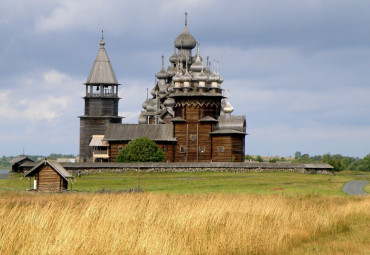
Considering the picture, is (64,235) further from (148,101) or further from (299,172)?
(148,101)

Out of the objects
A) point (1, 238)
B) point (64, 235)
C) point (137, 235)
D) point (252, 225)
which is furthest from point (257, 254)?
point (1, 238)

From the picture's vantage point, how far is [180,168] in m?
69.0

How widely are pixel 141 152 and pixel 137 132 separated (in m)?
8.09

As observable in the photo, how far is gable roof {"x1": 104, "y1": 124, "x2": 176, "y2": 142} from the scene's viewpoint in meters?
79.8

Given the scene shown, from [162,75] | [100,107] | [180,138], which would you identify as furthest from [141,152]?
[162,75]

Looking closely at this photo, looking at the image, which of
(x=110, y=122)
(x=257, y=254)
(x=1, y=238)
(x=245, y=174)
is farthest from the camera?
(x=110, y=122)

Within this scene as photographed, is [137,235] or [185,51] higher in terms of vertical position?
[185,51]

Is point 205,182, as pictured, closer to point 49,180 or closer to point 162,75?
point 49,180

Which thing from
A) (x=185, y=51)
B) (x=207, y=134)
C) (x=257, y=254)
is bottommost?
(x=257, y=254)

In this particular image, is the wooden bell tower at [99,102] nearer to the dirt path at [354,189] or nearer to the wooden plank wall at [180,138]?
the wooden plank wall at [180,138]

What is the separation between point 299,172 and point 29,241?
55.1 metres

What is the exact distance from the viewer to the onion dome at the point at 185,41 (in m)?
90.8

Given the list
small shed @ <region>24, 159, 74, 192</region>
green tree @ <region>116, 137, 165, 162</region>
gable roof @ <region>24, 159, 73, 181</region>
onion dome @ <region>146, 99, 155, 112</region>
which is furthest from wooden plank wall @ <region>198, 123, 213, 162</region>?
gable roof @ <region>24, 159, 73, 181</region>

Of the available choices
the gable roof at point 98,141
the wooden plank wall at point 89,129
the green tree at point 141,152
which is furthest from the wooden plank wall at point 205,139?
the wooden plank wall at point 89,129
